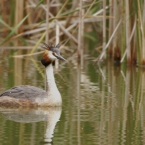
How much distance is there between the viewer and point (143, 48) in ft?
42.7

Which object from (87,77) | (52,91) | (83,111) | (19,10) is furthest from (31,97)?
(19,10)

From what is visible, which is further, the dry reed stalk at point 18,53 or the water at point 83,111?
the dry reed stalk at point 18,53

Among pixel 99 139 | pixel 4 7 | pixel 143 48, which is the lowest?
pixel 99 139

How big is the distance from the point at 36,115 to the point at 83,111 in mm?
670

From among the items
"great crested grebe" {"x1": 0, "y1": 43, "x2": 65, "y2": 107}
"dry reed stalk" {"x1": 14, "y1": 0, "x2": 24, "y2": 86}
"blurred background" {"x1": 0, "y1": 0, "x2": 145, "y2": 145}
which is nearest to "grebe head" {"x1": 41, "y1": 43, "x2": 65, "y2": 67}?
"great crested grebe" {"x1": 0, "y1": 43, "x2": 65, "y2": 107}

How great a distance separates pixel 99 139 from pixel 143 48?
585 centimetres

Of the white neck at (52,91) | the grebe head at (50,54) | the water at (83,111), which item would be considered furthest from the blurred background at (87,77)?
the grebe head at (50,54)

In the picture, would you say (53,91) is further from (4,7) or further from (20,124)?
(4,7)

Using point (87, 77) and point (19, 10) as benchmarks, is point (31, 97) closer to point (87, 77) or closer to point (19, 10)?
point (87, 77)

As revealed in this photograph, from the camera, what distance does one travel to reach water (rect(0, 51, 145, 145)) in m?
7.52

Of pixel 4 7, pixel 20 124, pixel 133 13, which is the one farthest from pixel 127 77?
pixel 4 7

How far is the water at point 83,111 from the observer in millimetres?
7518

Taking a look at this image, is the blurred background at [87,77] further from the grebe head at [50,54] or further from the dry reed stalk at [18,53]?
the grebe head at [50,54]

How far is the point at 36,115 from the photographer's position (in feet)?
29.5
